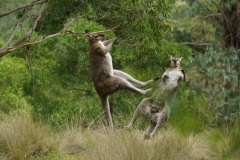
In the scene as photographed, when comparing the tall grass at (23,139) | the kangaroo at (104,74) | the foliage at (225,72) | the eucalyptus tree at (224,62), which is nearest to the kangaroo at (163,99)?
the kangaroo at (104,74)

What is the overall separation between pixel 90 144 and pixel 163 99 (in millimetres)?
1847

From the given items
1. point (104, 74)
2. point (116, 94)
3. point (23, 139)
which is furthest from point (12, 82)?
point (104, 74)

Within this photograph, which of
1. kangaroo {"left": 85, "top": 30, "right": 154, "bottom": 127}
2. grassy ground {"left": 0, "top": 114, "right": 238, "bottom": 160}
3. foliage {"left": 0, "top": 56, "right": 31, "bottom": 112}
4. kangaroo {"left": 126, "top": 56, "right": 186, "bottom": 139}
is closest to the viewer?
grassy ground {"left": 0, "top": 114, "right": 238, "bottom": 160}

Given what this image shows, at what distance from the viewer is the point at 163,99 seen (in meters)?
10.6

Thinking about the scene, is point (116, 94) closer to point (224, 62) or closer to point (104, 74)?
→ point (224, 62)

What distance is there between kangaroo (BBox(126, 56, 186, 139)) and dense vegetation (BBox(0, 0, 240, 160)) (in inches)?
14.7

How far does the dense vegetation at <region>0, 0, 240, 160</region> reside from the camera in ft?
34.9

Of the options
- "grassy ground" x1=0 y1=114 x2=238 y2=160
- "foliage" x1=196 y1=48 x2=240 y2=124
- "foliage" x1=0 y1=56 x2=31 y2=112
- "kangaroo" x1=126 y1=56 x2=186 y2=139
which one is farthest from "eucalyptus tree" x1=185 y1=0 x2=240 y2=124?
"kangaroo" x1=126 y1=56 x2=186 y2=139

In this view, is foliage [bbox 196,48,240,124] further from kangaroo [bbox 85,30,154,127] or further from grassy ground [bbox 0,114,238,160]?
kangaroo [bbox 85,30,154,127]

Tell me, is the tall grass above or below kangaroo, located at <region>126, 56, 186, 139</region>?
below

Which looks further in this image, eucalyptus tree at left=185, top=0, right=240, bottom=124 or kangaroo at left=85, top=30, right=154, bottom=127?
eucalyptus tree at left=185, top=0, right=240, bottom=124

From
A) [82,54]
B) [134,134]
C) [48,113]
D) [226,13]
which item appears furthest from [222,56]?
[134,134]

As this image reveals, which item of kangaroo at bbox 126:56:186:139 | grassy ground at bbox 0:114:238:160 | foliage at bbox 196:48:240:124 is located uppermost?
kangaroo at bbox 126:56:186:139

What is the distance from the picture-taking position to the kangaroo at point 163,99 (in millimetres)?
10398
